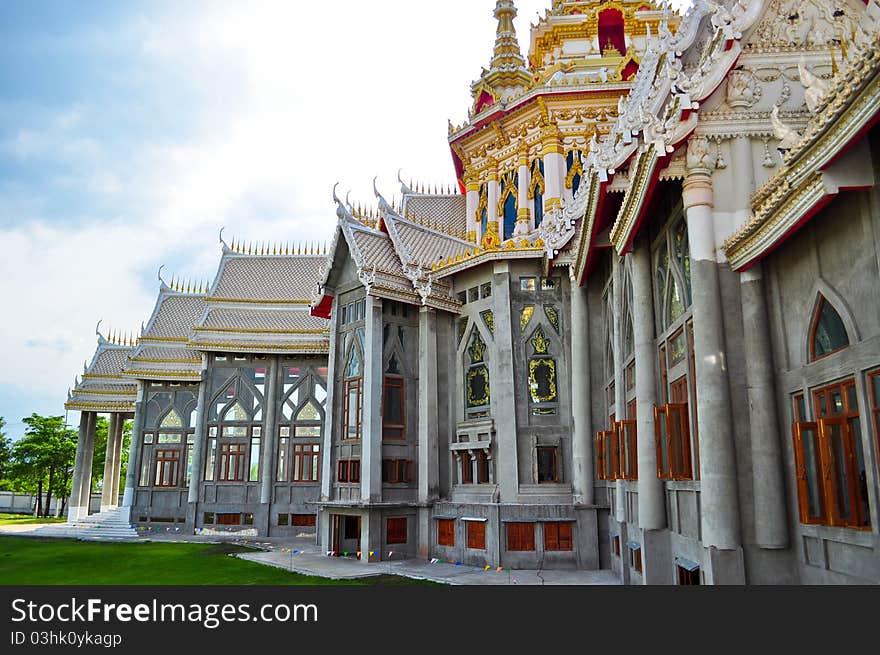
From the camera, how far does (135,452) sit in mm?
37094

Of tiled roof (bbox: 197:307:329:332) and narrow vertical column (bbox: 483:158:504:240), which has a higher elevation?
narrow vertical column (bbox: 483:158:504:240)

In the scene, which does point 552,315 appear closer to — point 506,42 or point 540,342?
point 540,342

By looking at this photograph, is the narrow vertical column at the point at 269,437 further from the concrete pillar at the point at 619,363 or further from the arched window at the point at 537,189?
the concrete pillar at the point at 619,363

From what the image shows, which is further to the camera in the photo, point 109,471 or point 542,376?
point 109,471

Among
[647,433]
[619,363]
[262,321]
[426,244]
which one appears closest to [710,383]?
[647,433]

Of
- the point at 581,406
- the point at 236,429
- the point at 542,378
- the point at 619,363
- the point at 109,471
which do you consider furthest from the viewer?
the point at 109,471

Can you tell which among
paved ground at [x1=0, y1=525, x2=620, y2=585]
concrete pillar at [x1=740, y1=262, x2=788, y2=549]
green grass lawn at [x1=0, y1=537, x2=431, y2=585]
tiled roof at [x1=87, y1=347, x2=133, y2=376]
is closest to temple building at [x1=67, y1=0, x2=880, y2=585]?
concrete pillar at [x1=740, y1=262, x2=788, y2=549]

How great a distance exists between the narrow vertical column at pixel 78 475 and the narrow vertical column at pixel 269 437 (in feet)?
39.0

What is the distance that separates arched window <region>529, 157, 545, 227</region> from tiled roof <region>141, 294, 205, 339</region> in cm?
2109

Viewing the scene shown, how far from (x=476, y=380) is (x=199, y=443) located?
17842mm

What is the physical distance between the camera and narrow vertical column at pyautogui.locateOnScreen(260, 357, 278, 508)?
113 ft

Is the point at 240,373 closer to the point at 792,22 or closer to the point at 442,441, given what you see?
the point at 442,441

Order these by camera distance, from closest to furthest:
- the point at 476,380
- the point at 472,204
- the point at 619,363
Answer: the point at 619,363
the point at 476,380
the point at 472,204

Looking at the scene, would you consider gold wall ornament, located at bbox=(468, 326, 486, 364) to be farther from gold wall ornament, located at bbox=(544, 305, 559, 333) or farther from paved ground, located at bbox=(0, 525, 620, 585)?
paved ground, located at bbox=(0, 525, 620, 585)
